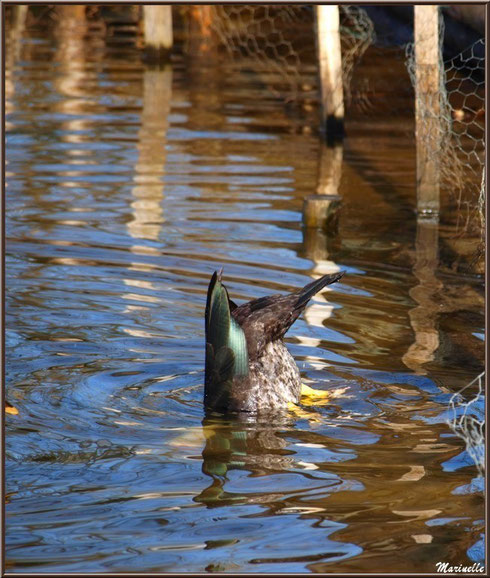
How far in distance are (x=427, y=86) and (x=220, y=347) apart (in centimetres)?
477

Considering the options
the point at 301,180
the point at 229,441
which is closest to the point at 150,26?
the point at 301,180

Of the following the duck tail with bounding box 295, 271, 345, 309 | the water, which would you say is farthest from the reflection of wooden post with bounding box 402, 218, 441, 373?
the duck tail with bounding box 295, 271, 345, 309

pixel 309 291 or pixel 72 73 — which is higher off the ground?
pixel 72 73

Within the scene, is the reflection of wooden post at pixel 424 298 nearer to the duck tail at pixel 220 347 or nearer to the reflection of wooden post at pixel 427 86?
the reflection of wooden post at pixel 427 86

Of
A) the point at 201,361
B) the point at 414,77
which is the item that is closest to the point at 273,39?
the point at 414,77

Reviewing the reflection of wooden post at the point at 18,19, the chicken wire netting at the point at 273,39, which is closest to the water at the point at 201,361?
the chicken wire netting at the point at 273,39

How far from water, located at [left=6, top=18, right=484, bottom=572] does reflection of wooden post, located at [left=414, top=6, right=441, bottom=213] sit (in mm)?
695

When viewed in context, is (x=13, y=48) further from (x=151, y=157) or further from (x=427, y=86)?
(x=427, y=86)

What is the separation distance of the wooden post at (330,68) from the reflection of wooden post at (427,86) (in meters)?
3.12

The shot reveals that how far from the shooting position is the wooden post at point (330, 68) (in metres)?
12.5

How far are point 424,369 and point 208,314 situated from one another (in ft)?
5.16

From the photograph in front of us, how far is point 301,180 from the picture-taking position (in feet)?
37.6

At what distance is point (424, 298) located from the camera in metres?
7.77

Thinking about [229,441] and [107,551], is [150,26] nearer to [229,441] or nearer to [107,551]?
[229,441]
